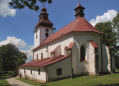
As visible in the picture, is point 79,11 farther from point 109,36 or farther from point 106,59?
point 109,36

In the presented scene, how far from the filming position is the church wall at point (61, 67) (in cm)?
1474

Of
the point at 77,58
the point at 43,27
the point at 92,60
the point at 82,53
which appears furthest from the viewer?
the point at 43,27

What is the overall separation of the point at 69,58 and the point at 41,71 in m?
4.37

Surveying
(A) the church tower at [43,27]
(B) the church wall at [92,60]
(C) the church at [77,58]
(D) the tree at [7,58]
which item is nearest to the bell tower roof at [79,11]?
(C) the church at [77,58]

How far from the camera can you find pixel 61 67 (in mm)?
15523

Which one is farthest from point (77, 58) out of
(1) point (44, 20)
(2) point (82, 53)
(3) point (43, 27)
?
(1) point (44, 20)

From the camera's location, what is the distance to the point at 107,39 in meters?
31.2

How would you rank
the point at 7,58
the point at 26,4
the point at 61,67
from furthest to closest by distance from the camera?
the point at 7,58 < the point at 61,67 < the point at 26,4

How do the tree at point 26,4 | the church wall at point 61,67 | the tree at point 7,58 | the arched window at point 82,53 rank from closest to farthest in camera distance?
the tree at point 26,4
the church wall at point 61,67
the arched window at point 82,53
the tree at point 7,58

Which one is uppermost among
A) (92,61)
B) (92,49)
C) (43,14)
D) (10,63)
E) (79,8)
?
(43,14)

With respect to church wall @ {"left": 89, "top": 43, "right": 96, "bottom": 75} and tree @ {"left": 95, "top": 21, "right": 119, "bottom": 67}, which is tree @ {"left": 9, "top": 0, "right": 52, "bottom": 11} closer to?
church wall @ {"left": 89, "top": 43, "right": 96, "bottom": 75}

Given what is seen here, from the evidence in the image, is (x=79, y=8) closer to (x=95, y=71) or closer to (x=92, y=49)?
(x=92, y=49)

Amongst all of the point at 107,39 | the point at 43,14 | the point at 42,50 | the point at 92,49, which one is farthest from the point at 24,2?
the point at 107,39

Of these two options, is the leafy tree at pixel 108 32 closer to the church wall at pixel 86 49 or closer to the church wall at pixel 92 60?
the church wall at pixel 86 49
